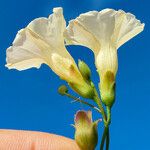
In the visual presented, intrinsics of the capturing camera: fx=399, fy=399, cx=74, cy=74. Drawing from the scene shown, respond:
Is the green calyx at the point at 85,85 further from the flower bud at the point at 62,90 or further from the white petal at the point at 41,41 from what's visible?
the white petal at the point at 41,41

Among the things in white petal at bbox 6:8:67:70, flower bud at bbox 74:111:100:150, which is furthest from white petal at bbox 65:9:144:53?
flower bud at bbox 74:111:100:150

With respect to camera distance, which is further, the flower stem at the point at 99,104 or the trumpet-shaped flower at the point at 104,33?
the trumpet-shaped flower at the point at 104,33

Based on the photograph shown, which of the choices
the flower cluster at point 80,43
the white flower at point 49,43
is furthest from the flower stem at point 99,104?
the white flower at point 49,43

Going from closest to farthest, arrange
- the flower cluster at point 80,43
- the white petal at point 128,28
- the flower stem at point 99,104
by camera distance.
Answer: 1. the flower stem at point 99,104
2. the flower cluster at point 80,43
3. the white petal at point 128,28

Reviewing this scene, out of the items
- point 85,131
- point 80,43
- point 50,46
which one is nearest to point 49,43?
point 50,46

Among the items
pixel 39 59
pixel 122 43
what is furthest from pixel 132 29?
pixel 39 59

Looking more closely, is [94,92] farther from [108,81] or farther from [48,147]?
[48,147]

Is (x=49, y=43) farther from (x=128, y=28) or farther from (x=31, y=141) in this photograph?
(x=31, y=141)
